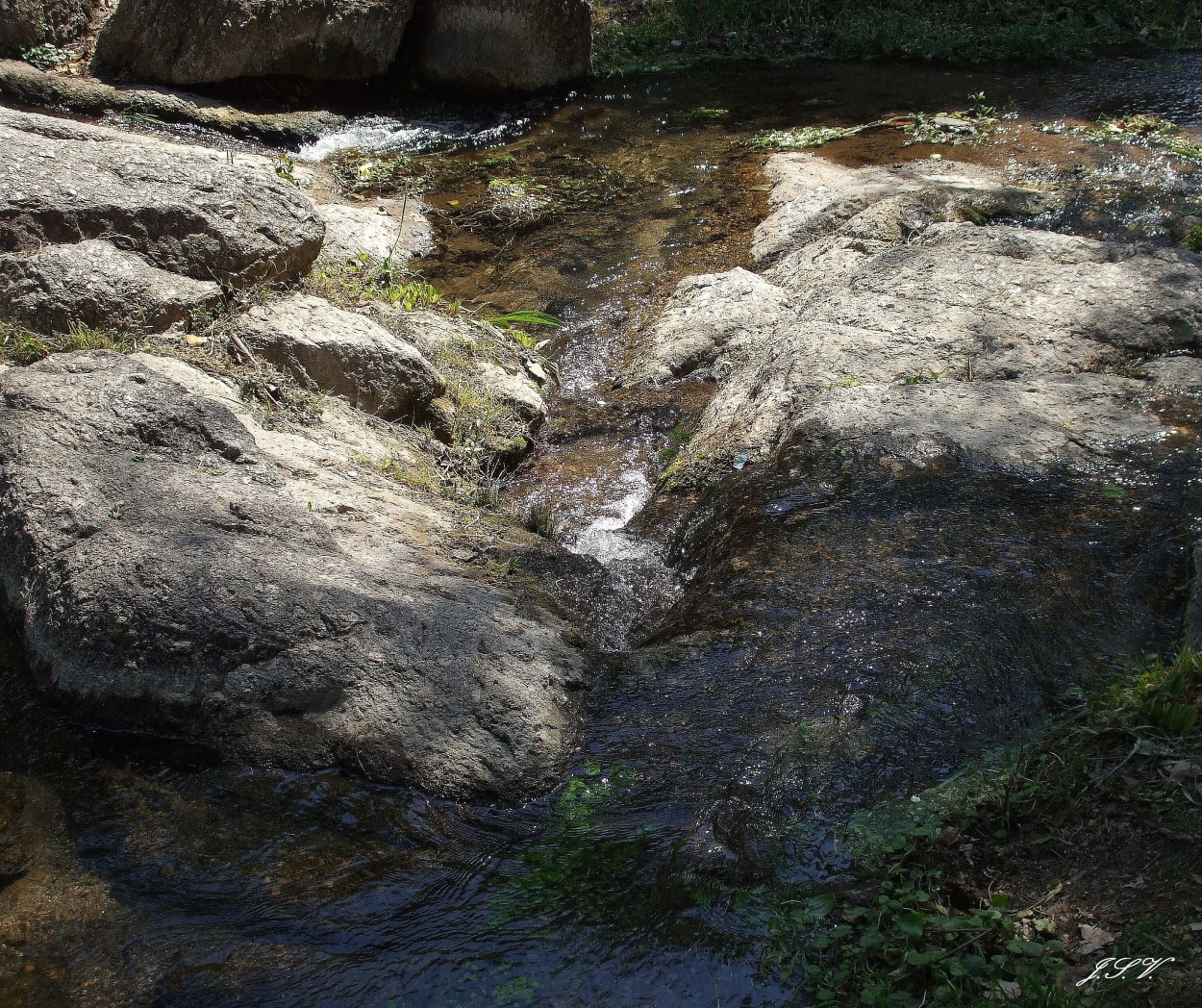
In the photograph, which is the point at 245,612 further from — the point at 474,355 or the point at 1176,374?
the point at 1176,374

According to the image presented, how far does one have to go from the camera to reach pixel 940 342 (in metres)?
5.09

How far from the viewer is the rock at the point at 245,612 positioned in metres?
3.16

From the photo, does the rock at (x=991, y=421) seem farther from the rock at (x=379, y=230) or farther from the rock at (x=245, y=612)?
the rock at (x=379, y=230)

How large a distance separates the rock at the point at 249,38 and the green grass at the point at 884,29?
306 cm

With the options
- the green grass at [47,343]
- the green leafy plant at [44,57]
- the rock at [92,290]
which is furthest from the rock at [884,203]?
the green leafy plant at [44,57]

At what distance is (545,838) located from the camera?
117 inches

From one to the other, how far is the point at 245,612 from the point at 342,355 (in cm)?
222

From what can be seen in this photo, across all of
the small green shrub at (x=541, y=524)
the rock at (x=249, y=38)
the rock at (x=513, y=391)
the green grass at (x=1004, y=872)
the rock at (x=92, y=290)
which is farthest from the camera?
the rock at (x=249, y=38)

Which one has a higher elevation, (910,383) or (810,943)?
(910,383)

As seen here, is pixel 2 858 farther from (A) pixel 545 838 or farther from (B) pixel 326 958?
(A) pixel 545 838

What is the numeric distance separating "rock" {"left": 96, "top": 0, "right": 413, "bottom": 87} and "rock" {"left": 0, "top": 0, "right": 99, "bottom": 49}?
0.40 metres

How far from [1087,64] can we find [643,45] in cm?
552

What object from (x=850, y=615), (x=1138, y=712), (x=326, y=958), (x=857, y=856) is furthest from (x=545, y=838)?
(x=1138, y=712)

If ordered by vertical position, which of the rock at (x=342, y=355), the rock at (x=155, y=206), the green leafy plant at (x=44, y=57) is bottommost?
the rock at (x=342, y=355)
